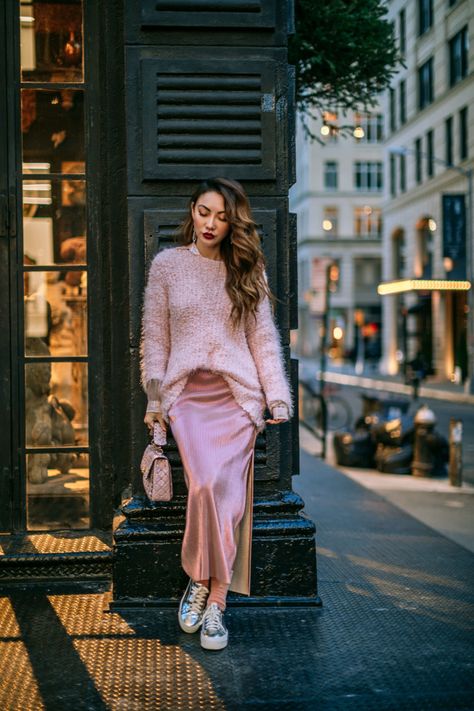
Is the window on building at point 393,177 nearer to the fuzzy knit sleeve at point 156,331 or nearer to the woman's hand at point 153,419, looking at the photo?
the fuzzy knit sleeve at point 156,331

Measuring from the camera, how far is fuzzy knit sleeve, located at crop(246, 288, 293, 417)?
399cm

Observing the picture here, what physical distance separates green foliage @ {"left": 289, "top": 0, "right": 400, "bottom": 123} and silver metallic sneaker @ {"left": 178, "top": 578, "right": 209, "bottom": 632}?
16.2 feet

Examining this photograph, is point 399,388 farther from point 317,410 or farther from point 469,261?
point 317,410

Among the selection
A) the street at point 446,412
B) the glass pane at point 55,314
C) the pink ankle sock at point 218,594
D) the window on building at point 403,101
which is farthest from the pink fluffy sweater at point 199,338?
the window on building at point 403,101

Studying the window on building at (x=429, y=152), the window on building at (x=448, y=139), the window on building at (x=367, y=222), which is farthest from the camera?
the window on building at (x=367, y=222)

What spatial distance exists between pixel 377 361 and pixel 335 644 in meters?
54.3

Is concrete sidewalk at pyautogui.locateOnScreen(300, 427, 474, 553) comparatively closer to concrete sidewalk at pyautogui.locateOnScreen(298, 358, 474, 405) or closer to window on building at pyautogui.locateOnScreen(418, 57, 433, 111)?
concrete sidewalk at pyautogui.locateOnScreen(298, 358, 474, 405)

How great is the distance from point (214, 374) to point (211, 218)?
2.29 ft

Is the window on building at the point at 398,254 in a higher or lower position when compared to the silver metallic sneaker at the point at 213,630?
higher

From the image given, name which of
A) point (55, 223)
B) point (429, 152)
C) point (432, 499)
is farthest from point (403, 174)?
point (55, 223)

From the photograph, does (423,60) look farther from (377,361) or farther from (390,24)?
(390,24)

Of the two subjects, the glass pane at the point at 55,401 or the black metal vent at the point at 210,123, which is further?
the glass pane at the point at 55,401

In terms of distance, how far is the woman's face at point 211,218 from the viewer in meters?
3.93

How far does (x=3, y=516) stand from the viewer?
4.96 m
